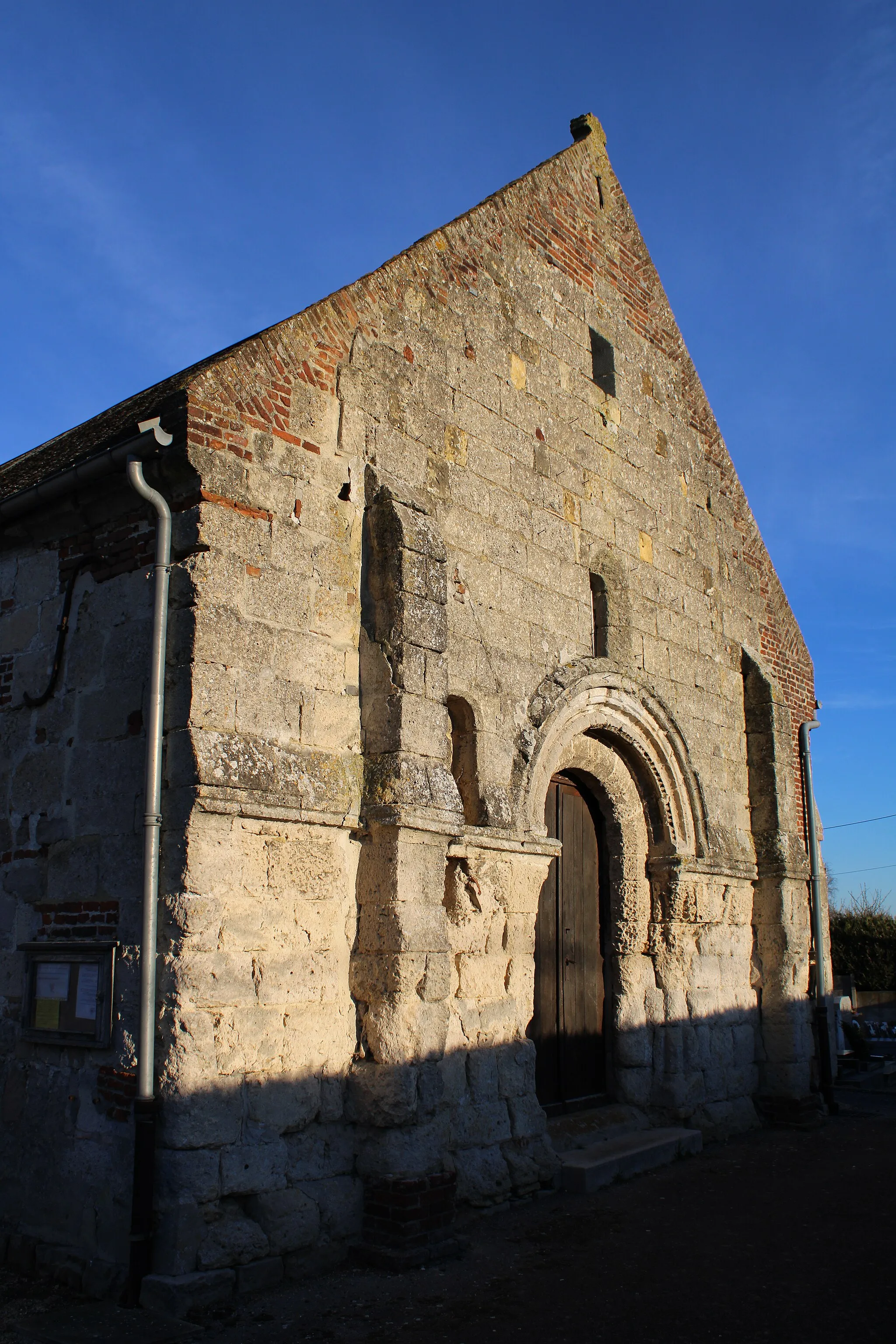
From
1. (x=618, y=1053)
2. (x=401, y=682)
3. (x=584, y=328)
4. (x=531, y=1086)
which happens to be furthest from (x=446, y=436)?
(x=618, y=1053)

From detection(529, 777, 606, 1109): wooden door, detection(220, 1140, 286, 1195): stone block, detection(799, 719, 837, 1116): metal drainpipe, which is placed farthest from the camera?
detection(799, 719, 837, 1116): metal drainpipe

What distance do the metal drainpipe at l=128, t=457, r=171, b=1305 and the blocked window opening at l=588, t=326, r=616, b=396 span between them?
4.47 metres

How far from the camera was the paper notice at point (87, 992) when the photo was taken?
4633mm

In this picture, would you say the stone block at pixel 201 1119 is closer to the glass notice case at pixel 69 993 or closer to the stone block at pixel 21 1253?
the glass notice case at pixel 69 993

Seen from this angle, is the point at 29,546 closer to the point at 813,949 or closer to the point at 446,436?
the point at 446,436

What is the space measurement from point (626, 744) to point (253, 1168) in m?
4.11

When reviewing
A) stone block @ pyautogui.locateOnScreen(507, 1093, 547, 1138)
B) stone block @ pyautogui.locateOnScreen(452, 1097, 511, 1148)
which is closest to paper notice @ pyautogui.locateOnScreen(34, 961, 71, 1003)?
stone block @ pyautogui.locateOnScreen(452, 1097, 511, 1148)

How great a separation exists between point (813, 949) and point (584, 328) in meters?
5.74

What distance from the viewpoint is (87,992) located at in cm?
468

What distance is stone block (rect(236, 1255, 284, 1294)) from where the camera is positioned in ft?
13.8

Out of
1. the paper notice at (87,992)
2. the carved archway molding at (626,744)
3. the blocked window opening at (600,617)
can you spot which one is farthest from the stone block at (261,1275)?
the blocked window opening at (600,617)

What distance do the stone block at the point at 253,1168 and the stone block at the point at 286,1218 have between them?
0.15ft

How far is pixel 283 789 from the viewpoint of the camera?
480 cm

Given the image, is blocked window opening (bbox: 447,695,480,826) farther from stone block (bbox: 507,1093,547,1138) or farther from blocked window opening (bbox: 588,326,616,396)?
blocked window opening (bbox: 588,326,616,396)
